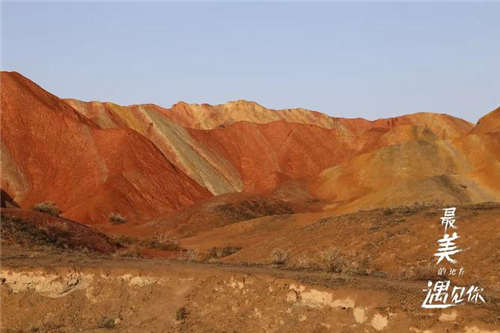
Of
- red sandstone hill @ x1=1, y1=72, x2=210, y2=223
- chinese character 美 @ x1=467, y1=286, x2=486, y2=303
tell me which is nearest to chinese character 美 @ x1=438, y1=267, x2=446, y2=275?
chinese character 美 @ x1=467, y1=286, x2=486, y2=303

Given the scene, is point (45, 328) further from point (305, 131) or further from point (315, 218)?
point (305, 131)

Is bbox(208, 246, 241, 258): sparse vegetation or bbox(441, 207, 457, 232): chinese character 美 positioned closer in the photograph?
bbox(441, 207, 457, 232): chinese character 美

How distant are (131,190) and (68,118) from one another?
12004 millimetres

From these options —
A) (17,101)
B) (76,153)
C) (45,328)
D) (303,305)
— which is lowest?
(45,328)

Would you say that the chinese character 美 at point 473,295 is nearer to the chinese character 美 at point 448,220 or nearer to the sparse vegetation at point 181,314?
the sparse vegetation at point 181,314

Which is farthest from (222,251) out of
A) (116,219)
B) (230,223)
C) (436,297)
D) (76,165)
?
(76,165)

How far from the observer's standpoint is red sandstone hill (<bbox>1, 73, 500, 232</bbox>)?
161ft

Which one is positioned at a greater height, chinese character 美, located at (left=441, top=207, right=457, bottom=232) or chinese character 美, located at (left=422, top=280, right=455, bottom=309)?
chinese character 美, located at (left=441, top=207, right=457, bottom=232)

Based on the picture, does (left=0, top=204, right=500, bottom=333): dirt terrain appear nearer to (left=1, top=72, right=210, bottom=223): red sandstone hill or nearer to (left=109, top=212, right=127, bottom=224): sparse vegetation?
(left=109, top=212, right=127, bottom=224): sparse vegetation

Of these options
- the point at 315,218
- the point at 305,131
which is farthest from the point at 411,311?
the point at 305,131

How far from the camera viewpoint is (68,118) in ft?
204

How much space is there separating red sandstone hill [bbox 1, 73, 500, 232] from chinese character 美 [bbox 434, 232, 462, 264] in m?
22.1

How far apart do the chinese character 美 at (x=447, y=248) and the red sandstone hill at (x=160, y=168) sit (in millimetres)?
22112

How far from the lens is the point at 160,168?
63000 millimetres
